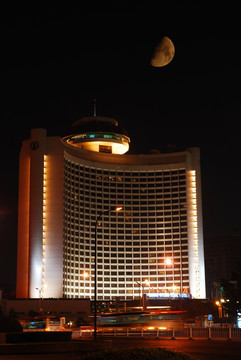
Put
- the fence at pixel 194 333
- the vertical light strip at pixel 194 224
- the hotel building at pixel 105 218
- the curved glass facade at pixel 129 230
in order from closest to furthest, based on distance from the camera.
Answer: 1. the fence at pixel 194 333
2. the hotel building at pixel 105 218
3. the curved glass facade at pixel 129 230
4. the vertical light strip at pixel 194 224

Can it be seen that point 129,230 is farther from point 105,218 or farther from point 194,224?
point 194,224

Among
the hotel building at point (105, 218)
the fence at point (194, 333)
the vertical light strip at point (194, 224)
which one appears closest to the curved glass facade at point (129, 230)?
the hotel building at point (105, 218)

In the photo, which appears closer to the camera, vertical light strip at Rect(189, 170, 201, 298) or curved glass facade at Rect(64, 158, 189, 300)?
curved glass facade at Rect(64, 158, 189, 300)

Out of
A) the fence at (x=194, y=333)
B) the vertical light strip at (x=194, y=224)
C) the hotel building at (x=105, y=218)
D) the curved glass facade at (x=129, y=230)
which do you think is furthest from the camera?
the vertical light strip at (x=194, y=224)

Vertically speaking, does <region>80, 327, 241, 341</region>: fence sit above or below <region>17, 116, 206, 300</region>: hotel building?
below

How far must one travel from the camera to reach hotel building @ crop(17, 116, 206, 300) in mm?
137875

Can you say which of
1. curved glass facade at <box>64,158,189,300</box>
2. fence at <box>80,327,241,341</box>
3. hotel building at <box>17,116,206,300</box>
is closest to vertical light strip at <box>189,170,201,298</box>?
hotel building at <box>17,116,206,300</box>

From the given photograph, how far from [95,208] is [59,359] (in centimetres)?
12626

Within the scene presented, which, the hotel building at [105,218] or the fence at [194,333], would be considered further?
the hotel building at [105,218]

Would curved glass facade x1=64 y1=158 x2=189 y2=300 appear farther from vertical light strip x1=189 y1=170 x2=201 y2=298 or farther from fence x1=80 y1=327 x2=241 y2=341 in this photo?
fence x1=80 y1=327 x2=241 y2=341

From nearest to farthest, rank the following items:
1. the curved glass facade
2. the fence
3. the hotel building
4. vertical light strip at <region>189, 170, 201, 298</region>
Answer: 1. the fence
2. the hotel building
3. the curved glass facade
4. vertical light strip at <region>189, 170, 201, 298</region>

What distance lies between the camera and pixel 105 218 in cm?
15650

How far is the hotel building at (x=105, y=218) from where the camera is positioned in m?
138

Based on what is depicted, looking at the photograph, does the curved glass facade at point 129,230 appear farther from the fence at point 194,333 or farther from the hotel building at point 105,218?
the fence at point 194,333
